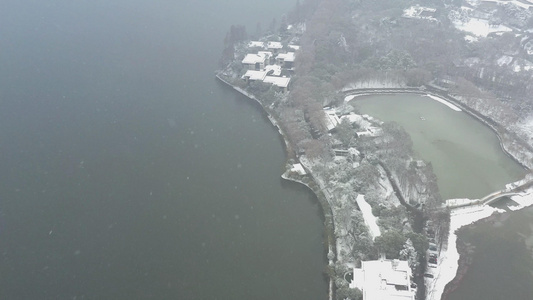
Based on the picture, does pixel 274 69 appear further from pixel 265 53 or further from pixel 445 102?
pixel 445 102

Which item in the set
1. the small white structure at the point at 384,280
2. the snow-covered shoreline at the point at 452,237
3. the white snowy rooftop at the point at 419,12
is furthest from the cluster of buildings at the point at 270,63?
the small white structure at the point at 384,280

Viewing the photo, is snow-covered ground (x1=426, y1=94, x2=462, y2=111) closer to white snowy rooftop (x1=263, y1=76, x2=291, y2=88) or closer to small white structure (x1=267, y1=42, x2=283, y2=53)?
white snowy rooftop (x1=263, y1=76, x2=291, y2=88)

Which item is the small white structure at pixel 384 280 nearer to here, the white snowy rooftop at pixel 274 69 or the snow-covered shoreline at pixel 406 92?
the snow-covered shoreline at pixel 406 92

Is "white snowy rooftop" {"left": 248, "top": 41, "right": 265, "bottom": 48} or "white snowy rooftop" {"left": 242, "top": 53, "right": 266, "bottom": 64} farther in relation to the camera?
"white snowy rooftop" {"left": 248, "top": 41, "right": 265, "bottom": 48}

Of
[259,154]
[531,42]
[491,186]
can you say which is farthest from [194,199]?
[531,42]

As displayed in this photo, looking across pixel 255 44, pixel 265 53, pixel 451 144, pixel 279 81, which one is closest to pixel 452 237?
pixel 451 144

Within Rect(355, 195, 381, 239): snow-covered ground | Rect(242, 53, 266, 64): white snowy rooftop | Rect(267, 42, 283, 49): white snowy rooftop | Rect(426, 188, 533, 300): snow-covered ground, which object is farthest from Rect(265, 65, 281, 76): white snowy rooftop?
Rect(426, 188, 533, 300): snow-covered ground
